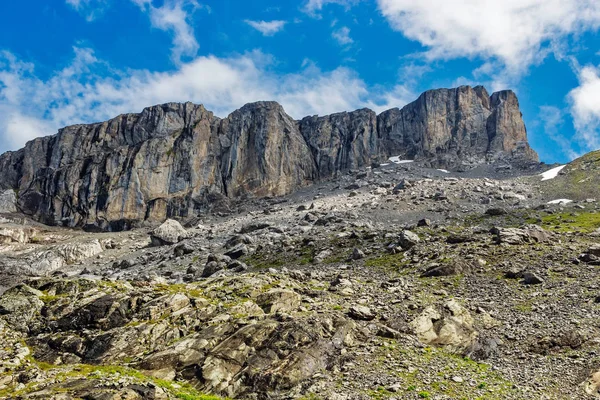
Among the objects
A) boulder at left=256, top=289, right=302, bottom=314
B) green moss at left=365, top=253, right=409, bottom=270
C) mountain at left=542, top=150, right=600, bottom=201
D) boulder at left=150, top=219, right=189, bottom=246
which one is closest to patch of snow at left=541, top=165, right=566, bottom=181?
mountain at left=542, top=150, right=600, bottom=201

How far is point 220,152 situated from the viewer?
504 feet

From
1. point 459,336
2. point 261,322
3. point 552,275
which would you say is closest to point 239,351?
point 261,322

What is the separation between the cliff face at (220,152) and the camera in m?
142

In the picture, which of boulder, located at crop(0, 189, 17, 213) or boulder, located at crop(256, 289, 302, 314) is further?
boulder, located at crop(0, 189, 17, 213)

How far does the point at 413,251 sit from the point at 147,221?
105576 millimetres

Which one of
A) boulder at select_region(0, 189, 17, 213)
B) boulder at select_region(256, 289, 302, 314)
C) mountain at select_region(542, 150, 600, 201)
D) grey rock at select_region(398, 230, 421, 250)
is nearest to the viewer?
boulder at select_region(256, 289, 302, 314)

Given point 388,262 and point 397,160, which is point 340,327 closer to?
point 388,262

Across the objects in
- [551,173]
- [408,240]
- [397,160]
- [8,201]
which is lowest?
[408,240]

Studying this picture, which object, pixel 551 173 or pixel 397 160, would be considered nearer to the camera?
pixel 551 173

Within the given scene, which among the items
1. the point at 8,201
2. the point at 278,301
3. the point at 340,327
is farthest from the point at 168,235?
the point at 8,201

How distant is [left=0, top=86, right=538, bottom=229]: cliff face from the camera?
142m

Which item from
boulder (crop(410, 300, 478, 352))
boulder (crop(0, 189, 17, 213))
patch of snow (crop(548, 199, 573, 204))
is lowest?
boulder (crop(410, 300, 478, 352))

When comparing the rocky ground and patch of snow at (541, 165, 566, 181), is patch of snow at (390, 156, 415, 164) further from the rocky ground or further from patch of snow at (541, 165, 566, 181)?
the rocky ground

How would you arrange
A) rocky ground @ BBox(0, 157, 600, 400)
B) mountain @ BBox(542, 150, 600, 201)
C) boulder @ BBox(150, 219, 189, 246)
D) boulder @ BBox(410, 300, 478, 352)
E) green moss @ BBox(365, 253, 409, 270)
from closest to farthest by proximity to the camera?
rocky ground @ BBox(0, 157, 600, 400)
boulder @ BBox(410, 300, 478, 352)
green moss @ BBox(365, 253, 409, 270)
boulder @ BBox(150, 219, 189, 246)
mountain @ BBox(542, 150, 600, 201)
